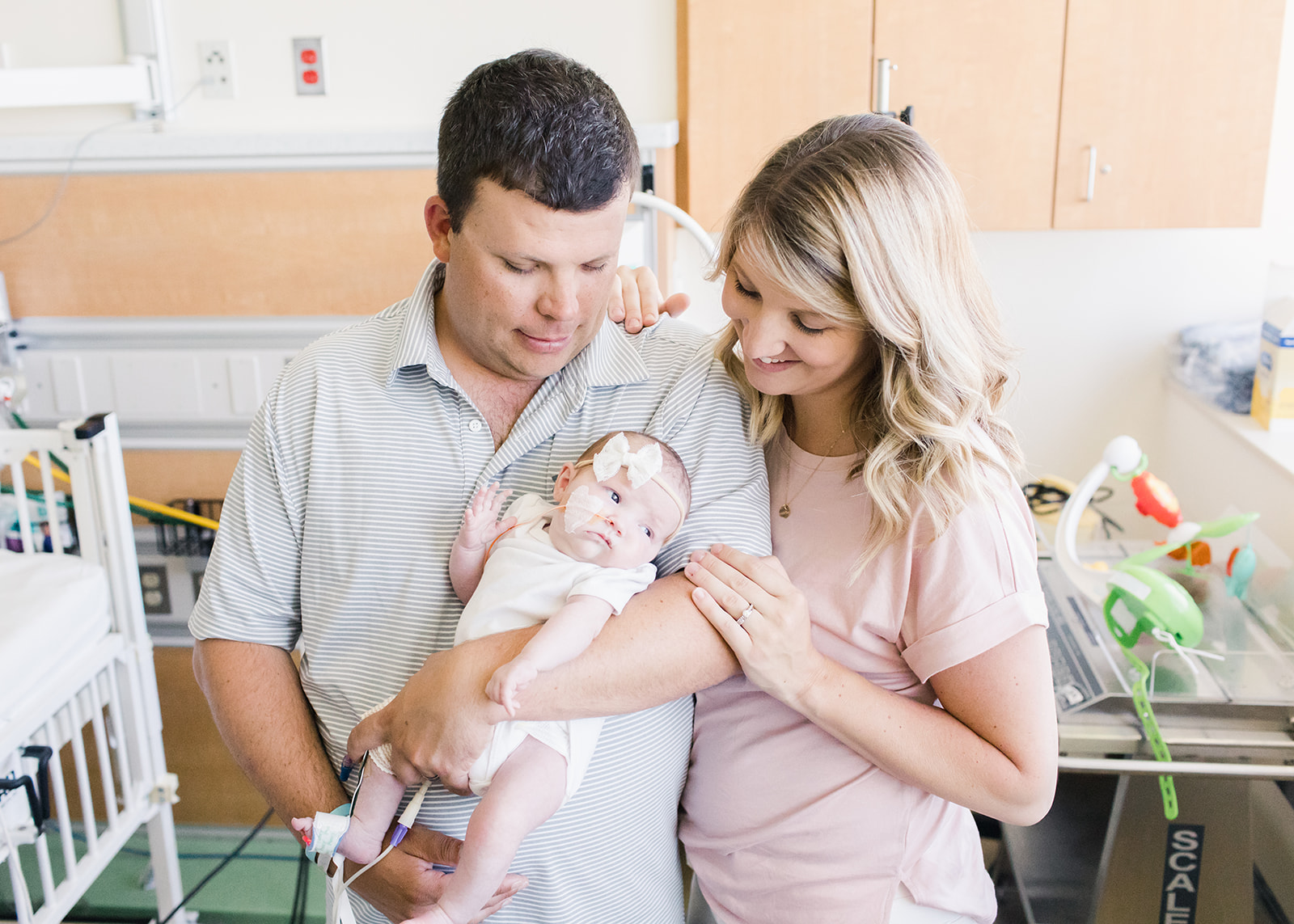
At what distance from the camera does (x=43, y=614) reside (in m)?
1.72

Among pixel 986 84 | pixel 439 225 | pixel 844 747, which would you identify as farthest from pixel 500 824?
pixel 986 84

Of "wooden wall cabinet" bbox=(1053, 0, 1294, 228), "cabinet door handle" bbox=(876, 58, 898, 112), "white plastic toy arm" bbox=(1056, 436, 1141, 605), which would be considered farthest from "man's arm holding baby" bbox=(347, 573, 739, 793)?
"wooden wall cabinet" bbox=(1053, 0, 1294, 228)

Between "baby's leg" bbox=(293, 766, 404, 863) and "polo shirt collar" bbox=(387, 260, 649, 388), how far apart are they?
45 cm

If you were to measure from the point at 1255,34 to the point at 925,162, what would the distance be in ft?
5.03

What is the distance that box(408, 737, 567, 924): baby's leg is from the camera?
0.98 meters

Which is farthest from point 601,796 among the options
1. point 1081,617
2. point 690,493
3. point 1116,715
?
point 1081,617

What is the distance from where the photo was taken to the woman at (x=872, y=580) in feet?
3.46

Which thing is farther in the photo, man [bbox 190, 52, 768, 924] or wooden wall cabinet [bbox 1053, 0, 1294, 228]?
wooden wall cabinet [bbox 1053, 0, 1294, 228]

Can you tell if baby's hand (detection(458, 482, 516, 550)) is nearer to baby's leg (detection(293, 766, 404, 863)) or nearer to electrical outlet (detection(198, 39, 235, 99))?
baby's leg (detection(293, 766, 404, 863))

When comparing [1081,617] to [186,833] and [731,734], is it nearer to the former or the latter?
[731,734]

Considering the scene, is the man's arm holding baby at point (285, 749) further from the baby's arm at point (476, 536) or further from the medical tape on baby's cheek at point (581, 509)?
the medical tape on baby's cheek at point (581, 509)

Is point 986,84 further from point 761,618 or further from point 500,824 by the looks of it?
Result: point 500,824

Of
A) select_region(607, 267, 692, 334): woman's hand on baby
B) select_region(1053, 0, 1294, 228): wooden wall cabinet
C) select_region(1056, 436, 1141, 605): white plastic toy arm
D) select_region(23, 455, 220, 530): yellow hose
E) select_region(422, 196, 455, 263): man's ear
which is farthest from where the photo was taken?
select_region(23, 455, 220, 530): yellow hose

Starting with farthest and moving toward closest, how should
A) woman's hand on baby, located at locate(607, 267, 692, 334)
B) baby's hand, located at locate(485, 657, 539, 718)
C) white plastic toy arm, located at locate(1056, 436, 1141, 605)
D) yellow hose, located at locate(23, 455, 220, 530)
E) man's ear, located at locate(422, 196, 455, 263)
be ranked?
yellow hose, located at locate(23, 455, 220, 530), white plastic toy arm, located at locate(1056, 436, 1141, 605), woman's hand on baby, located at locate(607, 267, 692, 334), man's ear, located at locate(422, 196, 455, 263), baby's hand, located at locate(485, 657, 539, 718)
